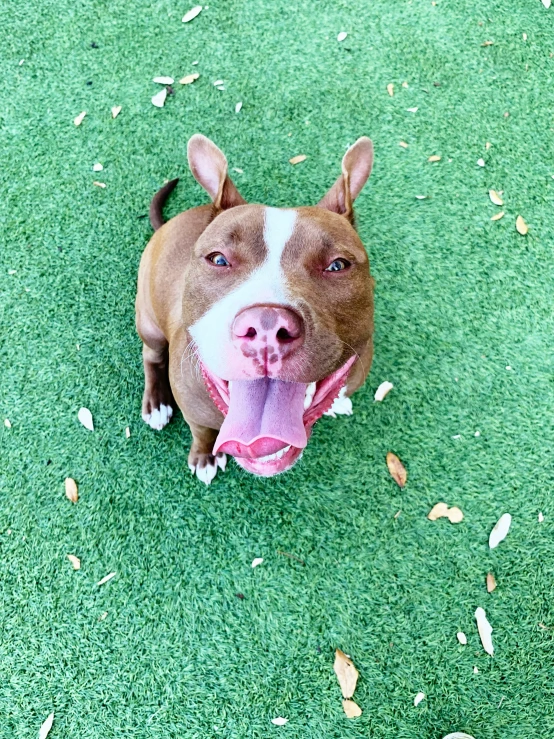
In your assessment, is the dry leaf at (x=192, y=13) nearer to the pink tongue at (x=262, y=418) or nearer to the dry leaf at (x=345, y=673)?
the pink tongue at (x=262, y=418)

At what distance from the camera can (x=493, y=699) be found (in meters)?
2.94

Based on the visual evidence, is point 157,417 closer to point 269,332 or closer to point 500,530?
point 269,332

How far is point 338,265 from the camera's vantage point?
219 centimetres

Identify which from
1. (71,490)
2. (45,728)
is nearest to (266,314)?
(71,490)

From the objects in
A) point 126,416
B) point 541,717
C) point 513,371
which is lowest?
point 541,717

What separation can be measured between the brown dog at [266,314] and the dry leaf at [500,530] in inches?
51.4

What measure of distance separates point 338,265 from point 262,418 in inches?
27.1

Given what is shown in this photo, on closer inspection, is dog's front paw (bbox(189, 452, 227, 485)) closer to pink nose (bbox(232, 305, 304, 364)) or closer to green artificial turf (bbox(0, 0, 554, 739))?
green artificial turf (bbox(0, 0, 554, 739))

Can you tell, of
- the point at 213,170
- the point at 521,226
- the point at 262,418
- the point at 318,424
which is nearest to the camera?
the point at 262,418

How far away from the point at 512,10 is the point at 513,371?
115 inches

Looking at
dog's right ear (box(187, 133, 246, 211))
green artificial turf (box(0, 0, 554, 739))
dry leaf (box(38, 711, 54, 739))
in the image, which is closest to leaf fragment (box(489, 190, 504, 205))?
green artificial turf (box(0, 0, 554, 739))

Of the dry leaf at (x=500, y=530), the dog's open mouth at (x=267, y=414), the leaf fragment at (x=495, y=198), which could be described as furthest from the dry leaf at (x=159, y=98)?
the dry leaf at (x=500, y=530)

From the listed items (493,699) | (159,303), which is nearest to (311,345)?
(159,303)

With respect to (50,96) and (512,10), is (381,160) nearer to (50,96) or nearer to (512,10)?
(512,10)
